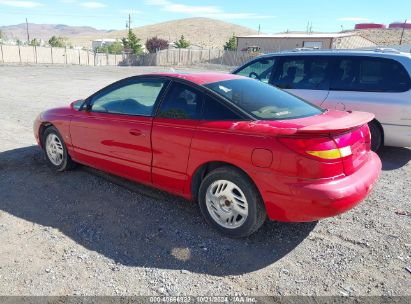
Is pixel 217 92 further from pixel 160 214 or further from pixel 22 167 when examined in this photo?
pixel 22 167

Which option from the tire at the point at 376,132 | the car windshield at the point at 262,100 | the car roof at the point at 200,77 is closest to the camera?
the car windshield at the point at 262,100

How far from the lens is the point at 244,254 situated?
320cm

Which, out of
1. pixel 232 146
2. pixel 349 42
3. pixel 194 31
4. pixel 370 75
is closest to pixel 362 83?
pixel 370 75

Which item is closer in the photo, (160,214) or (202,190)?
(202,190)

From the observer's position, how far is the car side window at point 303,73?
19.5ft

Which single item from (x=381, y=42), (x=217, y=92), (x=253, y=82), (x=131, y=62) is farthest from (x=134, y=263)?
(x=381, y=42)

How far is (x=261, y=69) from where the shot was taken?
6734mm

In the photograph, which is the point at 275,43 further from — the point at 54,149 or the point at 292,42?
the point at 54,149

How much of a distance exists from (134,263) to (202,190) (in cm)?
92

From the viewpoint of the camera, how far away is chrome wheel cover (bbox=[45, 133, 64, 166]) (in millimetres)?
5021

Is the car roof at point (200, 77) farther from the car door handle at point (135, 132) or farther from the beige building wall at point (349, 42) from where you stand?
the beige building wall at point (349, 42)

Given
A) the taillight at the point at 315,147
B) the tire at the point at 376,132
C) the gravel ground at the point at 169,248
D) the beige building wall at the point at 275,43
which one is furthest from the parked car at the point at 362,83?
→ the beige building wall at the point at 275,43

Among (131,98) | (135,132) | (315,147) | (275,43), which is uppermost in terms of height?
(275,43)

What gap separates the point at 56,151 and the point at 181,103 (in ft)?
7.74
